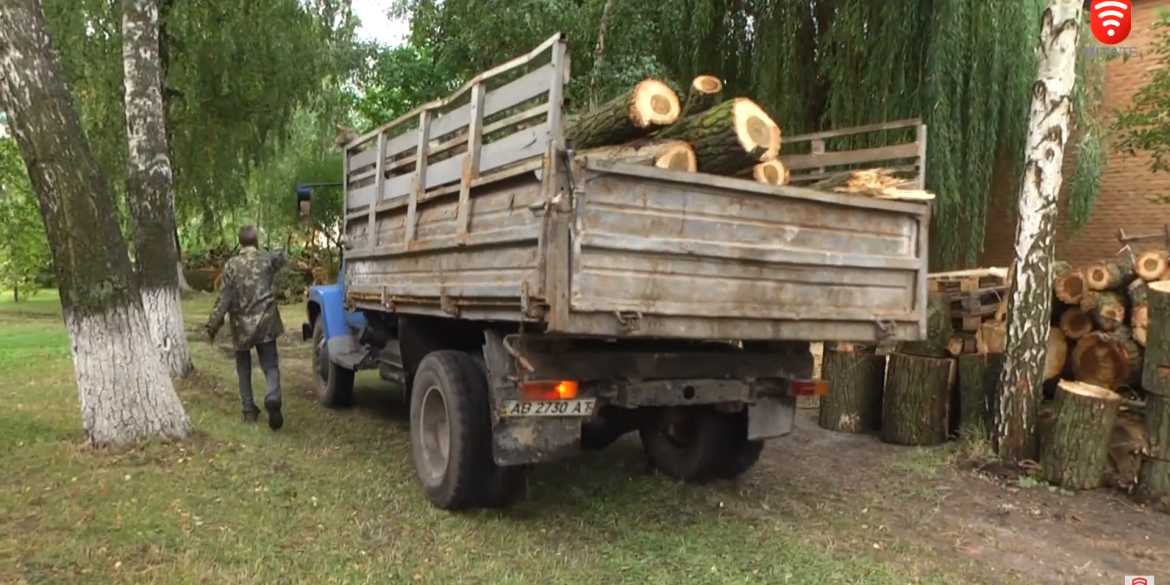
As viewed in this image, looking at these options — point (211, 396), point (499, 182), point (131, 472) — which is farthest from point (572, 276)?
point (211, 396)

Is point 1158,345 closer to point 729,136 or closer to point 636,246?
point 729,136

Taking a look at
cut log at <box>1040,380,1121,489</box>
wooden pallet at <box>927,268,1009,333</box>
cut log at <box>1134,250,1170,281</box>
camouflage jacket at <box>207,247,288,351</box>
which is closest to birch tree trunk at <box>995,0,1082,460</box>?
cut log at <box>1040,380,1121,489</box>

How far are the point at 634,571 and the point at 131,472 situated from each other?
3.05 metres

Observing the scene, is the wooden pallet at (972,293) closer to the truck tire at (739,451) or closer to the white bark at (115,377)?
the truck tire at (739,451)

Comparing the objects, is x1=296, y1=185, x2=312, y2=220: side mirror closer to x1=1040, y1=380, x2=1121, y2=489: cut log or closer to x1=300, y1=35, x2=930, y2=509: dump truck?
x1=300, y1=35, x2=930, y2=509: dump truck

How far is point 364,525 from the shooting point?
4598 mm

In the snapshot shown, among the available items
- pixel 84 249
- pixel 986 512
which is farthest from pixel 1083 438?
pixel 84 249

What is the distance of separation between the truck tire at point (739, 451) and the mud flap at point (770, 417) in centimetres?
36

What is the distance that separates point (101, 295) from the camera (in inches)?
212

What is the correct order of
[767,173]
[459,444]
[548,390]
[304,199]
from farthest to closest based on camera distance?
[304,199]
[767,173]
[459,444]
[548,390]

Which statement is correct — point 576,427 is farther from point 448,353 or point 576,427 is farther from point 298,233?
point 298,233

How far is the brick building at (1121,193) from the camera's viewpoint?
11.5m

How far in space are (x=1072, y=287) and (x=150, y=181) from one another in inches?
318
